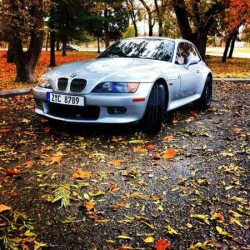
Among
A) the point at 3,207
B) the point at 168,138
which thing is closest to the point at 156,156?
the point at 168,138

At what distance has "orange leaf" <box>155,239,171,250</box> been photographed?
6.19 feet

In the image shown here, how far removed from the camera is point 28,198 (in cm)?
245

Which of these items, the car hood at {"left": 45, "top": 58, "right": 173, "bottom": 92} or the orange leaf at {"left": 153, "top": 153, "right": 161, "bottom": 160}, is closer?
the orange leaf at {"left": 153, "top": 153, "right": 161, "bottom": 160}

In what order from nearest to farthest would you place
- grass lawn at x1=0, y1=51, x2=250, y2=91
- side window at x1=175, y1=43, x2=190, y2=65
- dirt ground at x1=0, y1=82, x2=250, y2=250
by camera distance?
dirt ground at x1=0, y1=82, x2=250, y2=250 → side window at x1=175, y1=43, x2=190, y2=65 → grass lawn at x1=0, y1=51, x2=250, y2=91

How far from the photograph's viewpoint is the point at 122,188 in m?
2.67

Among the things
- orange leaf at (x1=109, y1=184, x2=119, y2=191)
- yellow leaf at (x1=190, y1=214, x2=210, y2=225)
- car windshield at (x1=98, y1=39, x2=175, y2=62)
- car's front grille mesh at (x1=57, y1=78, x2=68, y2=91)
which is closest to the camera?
yellow leaf at (x1=190, y1=214, x2=210, y2=225)

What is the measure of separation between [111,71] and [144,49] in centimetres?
141

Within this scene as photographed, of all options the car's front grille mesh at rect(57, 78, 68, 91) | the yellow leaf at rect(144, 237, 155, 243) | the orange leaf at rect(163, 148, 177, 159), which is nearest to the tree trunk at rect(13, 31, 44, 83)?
the car's front grille mesh at rect(57, 78, 68, 91)

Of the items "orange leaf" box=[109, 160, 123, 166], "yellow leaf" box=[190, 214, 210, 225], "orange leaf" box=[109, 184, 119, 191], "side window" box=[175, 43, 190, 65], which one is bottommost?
"orange leaf" box=[109, 184, 119, 191]

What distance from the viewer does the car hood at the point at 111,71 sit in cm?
390

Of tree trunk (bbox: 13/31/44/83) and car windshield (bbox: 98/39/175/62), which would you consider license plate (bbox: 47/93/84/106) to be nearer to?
car windshield (bbox: 98/39/175/62)

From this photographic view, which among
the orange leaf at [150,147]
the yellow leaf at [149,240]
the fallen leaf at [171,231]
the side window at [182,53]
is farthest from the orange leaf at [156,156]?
the side window at [182,53]

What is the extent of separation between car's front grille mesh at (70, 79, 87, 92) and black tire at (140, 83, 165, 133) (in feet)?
2.92

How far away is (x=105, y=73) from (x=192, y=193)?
81.1 inches
